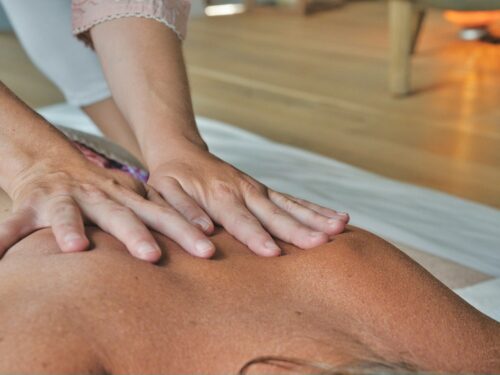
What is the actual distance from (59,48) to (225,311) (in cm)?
129

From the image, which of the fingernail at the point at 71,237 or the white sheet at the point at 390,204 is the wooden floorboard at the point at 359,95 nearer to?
the white sheet at the point at 390,204

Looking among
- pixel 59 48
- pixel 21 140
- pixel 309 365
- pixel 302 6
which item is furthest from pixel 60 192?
pixel 302 6

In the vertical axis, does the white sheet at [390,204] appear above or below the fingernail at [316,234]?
below

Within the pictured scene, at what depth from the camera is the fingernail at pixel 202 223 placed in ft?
3.53

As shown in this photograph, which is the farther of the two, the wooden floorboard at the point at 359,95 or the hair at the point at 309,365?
the wooden floorboard at the point at 359,95

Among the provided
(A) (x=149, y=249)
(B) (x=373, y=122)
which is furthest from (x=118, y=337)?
(B) (x=373, y=122)

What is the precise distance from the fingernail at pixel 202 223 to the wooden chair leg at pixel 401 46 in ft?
8.85

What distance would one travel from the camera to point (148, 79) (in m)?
1.54

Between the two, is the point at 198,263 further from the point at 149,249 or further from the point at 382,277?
the point at 382,277

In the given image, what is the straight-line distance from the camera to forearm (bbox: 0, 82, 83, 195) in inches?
45.6

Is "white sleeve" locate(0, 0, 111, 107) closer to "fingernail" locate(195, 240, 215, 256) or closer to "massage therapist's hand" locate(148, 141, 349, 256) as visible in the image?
"massage therapist's hand" locate(148, 141, 349, 256)

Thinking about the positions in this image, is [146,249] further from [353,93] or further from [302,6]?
[302,6]

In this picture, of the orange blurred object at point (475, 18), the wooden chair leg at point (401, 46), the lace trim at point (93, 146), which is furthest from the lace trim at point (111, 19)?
the orange blurred object at point (475, 18)

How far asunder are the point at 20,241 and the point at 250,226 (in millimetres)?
259
